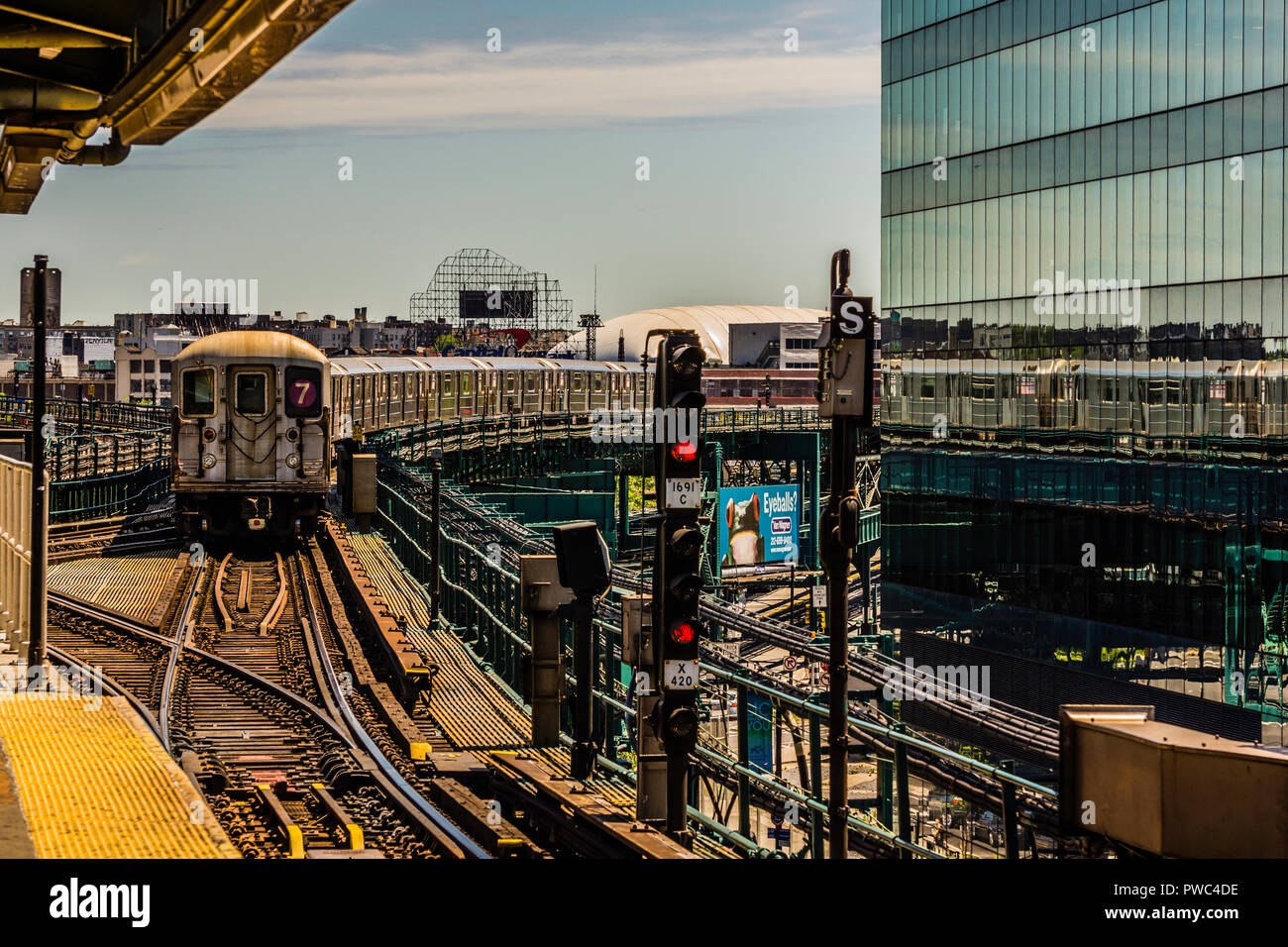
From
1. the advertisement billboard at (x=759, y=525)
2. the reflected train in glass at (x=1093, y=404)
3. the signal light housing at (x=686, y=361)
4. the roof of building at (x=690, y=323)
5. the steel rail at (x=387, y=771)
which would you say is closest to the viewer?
the signal light housing at (x=686, y=361)

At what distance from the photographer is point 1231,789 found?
548 centimetres

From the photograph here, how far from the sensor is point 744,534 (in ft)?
144

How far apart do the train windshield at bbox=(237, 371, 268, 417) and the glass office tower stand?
17.1 metres

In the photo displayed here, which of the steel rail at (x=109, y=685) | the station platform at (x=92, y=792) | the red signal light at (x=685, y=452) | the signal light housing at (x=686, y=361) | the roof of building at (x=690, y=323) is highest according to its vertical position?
the roof of building at (x=690, y=323)

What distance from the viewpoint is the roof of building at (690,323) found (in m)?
119

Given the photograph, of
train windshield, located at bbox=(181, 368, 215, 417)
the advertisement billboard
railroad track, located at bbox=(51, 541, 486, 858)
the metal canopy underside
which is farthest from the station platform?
the advertisement billboard

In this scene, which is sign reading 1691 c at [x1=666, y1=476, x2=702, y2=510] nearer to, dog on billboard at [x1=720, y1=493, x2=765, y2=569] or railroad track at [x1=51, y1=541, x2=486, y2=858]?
railroad track at [x1=51, y1=541, x2=486, y2=858]

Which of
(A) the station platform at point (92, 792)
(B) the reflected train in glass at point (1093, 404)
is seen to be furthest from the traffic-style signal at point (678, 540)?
(B) the reflected train in glass at point (1093, 404)

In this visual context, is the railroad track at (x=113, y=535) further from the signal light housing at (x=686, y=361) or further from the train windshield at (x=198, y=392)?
the signal light housing at (x=686, y=361)

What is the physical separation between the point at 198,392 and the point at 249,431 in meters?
0.93

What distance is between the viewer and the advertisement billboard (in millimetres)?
43719

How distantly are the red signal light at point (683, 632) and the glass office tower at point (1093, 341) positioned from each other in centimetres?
2111

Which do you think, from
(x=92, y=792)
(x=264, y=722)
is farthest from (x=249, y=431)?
(x=92, y=792)
